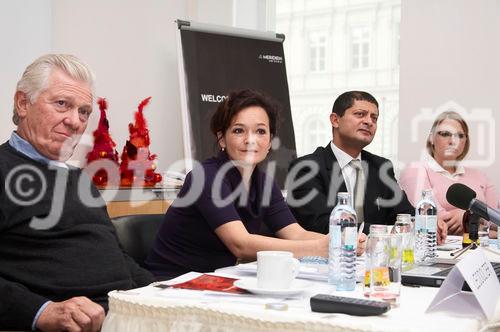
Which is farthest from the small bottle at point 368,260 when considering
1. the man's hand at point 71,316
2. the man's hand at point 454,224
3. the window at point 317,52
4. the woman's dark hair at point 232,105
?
the window at point 317,52

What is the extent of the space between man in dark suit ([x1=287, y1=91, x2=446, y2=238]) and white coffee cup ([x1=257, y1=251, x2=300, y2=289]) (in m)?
1.67

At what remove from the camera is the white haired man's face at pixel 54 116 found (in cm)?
184

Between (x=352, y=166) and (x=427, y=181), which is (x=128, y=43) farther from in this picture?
(x=427, y=181)

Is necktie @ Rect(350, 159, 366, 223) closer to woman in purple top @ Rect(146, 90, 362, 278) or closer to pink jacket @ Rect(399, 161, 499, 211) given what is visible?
pink jacket @ Rect(399, 161, 499, 211)

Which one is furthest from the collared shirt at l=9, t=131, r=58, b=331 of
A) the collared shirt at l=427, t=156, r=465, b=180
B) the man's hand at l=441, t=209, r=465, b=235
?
the collared shirt at l=427, t=156, r=465, b=180

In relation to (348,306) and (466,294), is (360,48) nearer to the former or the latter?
(466,294)

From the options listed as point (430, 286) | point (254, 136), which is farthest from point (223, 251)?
point (430, 286)

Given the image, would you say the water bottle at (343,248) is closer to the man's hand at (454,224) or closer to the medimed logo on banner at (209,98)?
the man's hand at (454,224)

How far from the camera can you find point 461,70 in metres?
4.54

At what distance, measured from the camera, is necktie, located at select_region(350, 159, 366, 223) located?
11.2ft

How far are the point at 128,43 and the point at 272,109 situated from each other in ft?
7.48

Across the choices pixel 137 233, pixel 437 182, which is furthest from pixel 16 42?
pixel 437 182

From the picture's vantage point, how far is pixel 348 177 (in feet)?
11.2

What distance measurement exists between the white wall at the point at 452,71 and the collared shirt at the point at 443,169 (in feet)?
1.04
